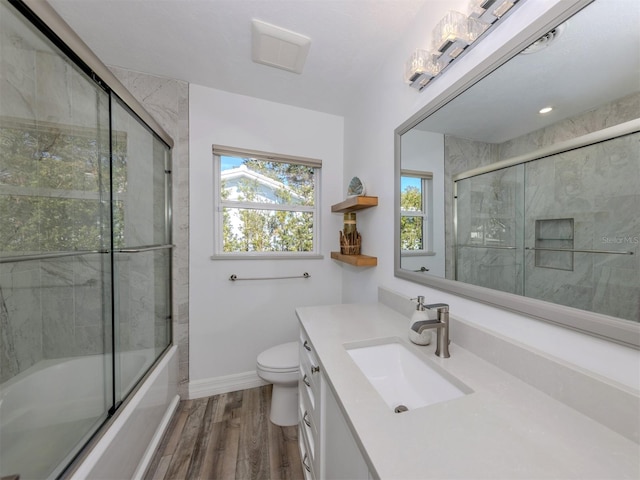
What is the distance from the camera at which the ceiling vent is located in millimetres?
1324

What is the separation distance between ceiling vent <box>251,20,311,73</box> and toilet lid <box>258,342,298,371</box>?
77.3 inches

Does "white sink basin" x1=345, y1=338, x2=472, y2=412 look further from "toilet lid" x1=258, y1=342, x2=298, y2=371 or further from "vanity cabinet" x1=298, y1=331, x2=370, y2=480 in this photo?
"toilet lid" x1=258, y1=342, x2=298, y2=371

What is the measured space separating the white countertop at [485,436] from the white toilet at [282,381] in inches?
34.1

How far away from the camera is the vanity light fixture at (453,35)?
2.64 feet

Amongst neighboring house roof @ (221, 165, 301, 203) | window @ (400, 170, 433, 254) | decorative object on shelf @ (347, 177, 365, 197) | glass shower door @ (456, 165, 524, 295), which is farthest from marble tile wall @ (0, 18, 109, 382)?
glass shower door @ (456, 165, 524, 295)

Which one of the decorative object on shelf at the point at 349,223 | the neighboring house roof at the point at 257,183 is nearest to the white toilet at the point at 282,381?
the decorative object on shelf at the point at 349,223

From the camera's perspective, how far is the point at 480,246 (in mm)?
938

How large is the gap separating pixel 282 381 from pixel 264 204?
4.48 feet

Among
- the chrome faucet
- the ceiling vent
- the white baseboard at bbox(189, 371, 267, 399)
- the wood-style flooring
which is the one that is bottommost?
the wood-style flooring

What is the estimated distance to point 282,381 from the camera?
4.92 feet

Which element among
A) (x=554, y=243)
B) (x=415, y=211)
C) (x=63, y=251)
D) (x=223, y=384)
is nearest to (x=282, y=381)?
(x=223, y=384)

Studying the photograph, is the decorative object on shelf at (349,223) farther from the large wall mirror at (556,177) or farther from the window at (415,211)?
the large wall mirror at (556,177)

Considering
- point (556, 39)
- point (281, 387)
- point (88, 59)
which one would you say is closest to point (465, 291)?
point (556, 39)

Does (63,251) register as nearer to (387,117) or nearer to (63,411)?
(63,411)
